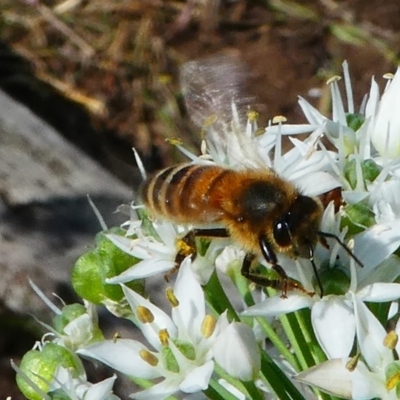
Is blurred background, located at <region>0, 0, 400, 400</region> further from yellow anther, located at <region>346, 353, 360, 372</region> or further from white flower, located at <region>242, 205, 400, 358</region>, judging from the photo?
yellow anther, located at <region>346, 353, 360, 372</region>

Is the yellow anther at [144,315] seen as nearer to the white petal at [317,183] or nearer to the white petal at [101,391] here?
the white petal at [101,391]

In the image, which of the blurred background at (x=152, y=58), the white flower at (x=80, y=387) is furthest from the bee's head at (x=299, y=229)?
the blurred background at (x=152, y=58)

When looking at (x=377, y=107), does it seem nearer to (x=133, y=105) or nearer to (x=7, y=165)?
(x=7, y=165)

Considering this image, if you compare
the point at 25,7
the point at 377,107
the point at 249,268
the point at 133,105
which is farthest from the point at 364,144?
the point at 25,7

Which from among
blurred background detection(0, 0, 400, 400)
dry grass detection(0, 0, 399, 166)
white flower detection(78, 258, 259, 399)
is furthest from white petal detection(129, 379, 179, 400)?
dry grass detection(0, 0, 399, 166)

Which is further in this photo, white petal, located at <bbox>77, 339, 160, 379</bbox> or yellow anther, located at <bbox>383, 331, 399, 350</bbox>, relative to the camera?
white petal, located at <bbox>77, 339, 160, 379</bbox>

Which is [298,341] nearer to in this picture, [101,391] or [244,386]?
[244,386]

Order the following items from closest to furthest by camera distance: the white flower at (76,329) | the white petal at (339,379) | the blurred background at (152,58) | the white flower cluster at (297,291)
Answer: the white petal at (339,379), the white flower cluster at (297,291), the white flower at (76,329), the blurred background at (152,58)
